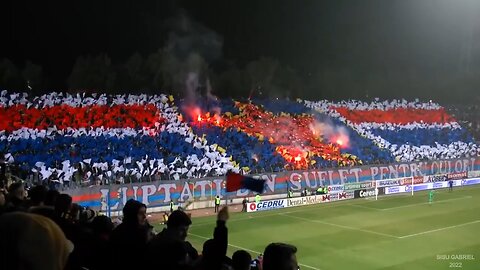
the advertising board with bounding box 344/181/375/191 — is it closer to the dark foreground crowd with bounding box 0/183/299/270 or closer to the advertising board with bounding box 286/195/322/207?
the advertising board with bounding box 286/195/322/207

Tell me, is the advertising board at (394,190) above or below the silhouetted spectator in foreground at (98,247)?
below

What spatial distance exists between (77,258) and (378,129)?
51176mm

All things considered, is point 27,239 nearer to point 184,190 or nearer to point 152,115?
point 184,190

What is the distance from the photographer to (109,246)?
16.3 ft

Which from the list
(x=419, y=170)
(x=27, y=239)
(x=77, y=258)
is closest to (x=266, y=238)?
(x=77, y=258)

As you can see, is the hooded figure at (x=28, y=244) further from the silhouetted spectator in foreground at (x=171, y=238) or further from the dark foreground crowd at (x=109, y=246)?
the silhouetted spectator in foreground at (x=171, y=238)

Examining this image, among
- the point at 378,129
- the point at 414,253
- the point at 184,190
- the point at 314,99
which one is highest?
the point at 314,99

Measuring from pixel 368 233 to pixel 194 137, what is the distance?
16.6 m

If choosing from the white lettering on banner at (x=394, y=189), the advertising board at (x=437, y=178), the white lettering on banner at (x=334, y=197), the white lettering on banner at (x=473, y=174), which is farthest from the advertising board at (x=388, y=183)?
the white lettering on banner at (x=473, y=174)

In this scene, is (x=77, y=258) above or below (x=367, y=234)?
above

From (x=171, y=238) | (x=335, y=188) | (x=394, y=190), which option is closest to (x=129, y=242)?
(x=171, y=238)

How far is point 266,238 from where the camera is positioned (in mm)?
25422

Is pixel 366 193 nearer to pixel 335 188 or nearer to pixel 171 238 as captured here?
pixel 335 188

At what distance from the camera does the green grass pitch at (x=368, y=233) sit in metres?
21.8
